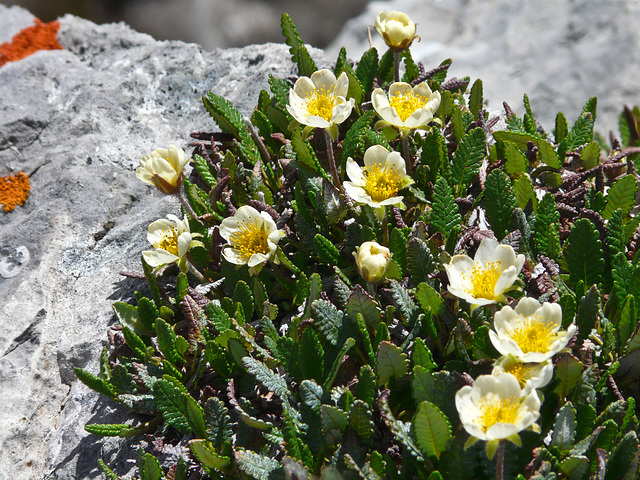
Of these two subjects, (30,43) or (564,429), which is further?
(30,43)

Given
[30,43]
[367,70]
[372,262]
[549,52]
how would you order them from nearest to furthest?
1. [372,262]
2. [367,70]
3. [30,43]
4. [549,52]

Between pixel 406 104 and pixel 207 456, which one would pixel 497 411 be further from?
pixel 406 104

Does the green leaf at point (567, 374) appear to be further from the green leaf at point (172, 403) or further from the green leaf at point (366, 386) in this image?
the green leaf at point (172, 403)

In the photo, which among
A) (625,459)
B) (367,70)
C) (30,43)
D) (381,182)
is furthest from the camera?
(30,43)

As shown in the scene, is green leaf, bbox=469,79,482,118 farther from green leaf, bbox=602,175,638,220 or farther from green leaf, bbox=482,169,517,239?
green leaf, bbox=602,175,638,220

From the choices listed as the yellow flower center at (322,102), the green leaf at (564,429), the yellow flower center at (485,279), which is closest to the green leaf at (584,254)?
the yellow flower center at (485,279)

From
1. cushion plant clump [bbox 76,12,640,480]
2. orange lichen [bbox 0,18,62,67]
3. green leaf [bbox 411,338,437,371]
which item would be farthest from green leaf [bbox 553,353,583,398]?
orange lichen [bbox 0,18,62,67]

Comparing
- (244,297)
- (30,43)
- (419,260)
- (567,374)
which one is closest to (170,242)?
(244,297)
